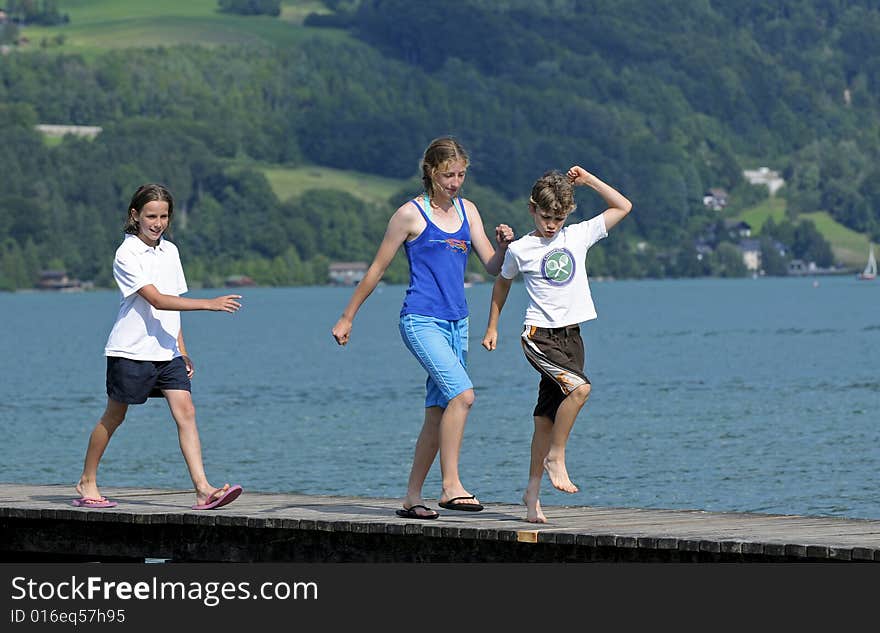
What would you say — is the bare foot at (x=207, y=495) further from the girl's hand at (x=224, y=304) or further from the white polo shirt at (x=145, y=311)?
the girl's hand at (x=224, y=304)

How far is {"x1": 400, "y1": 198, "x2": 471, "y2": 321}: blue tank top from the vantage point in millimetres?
11867

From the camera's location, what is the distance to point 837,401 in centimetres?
5084

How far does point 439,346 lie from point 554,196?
1207 mm

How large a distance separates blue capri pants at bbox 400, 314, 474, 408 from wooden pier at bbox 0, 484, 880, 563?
876 millimetres

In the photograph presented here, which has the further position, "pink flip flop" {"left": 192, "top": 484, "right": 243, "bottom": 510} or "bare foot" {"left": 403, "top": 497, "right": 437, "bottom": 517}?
"pink flip flop" {"left": 192, "top": 484, "right": 243, "bottom": 510}

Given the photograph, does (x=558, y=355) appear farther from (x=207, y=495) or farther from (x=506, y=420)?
(x=506, y=420)

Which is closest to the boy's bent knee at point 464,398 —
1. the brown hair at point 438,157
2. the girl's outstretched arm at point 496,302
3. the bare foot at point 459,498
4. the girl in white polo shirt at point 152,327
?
the girl's outstretched arm at point 496,302

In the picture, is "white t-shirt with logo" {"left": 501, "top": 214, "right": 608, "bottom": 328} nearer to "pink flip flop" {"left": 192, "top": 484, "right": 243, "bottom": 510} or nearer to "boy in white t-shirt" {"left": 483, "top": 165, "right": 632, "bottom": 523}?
"boy in white t-shirt" {"left": 483, "top": 165, "right": 632, "bottom": 523}

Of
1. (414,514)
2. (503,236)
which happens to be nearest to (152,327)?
(414,514)

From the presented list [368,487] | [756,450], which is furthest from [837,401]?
[368,487]

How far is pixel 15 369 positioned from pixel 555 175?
6483 cm

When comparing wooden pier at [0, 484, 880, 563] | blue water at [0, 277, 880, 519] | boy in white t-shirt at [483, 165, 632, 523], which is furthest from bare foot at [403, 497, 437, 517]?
blue water at [0, 277, 880, 519]

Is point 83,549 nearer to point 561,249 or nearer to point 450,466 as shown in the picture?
point 450,466

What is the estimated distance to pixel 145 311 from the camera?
1259 centimetres
